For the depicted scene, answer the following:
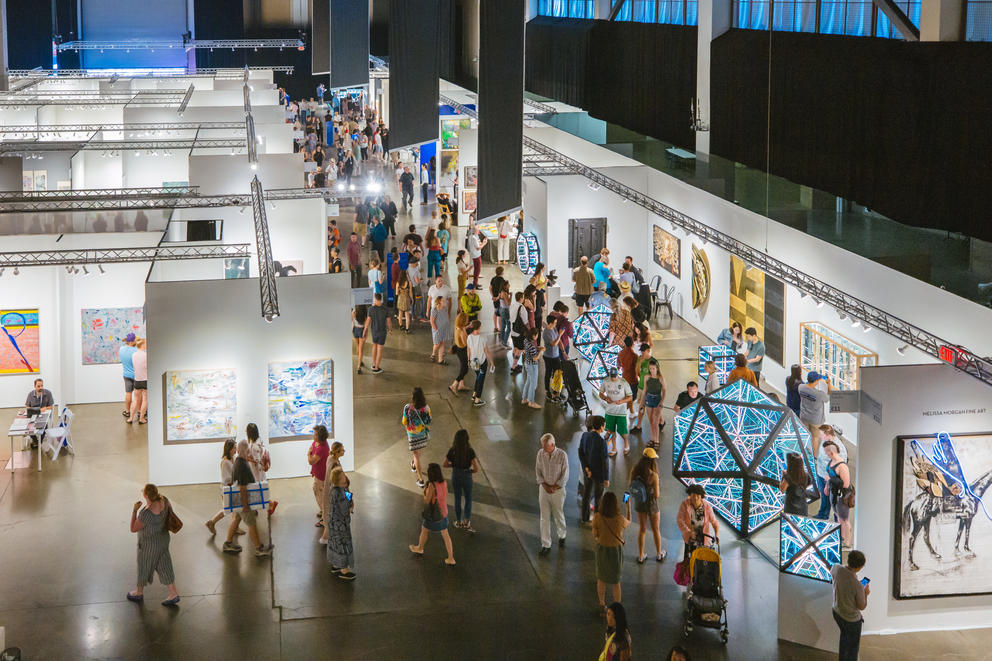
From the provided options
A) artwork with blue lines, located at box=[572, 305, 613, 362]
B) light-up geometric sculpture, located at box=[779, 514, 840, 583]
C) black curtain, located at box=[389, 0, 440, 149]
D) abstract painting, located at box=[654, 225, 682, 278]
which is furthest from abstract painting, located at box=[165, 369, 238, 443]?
abstract painting, located at box=[654, 225, 682, 278]

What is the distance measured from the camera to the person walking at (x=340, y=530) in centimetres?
947

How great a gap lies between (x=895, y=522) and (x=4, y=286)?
1067 centimetres

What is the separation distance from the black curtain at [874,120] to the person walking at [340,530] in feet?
19.4

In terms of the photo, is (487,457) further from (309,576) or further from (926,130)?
(926,130)

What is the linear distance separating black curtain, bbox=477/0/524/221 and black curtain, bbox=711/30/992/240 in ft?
12.8

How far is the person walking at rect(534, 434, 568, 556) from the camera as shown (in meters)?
9.91

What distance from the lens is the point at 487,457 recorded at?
12500mm

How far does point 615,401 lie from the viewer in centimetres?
1177

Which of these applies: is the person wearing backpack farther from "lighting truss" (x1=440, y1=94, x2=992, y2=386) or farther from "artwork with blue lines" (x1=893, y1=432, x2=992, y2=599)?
"lighting truss" (x1=440, y1=94, x2=992, y2=386)

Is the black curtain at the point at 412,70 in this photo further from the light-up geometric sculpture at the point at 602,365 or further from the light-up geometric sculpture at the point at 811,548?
the light-up geometric sculpture at the point at 811,548

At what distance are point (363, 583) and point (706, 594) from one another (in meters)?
2.90

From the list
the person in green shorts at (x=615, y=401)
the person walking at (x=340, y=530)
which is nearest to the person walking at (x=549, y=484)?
the person walking at (x=340, y=530)

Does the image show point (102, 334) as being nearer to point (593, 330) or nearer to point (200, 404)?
point (200, 404)

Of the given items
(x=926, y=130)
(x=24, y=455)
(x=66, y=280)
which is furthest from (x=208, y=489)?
(x=926, y=130)
